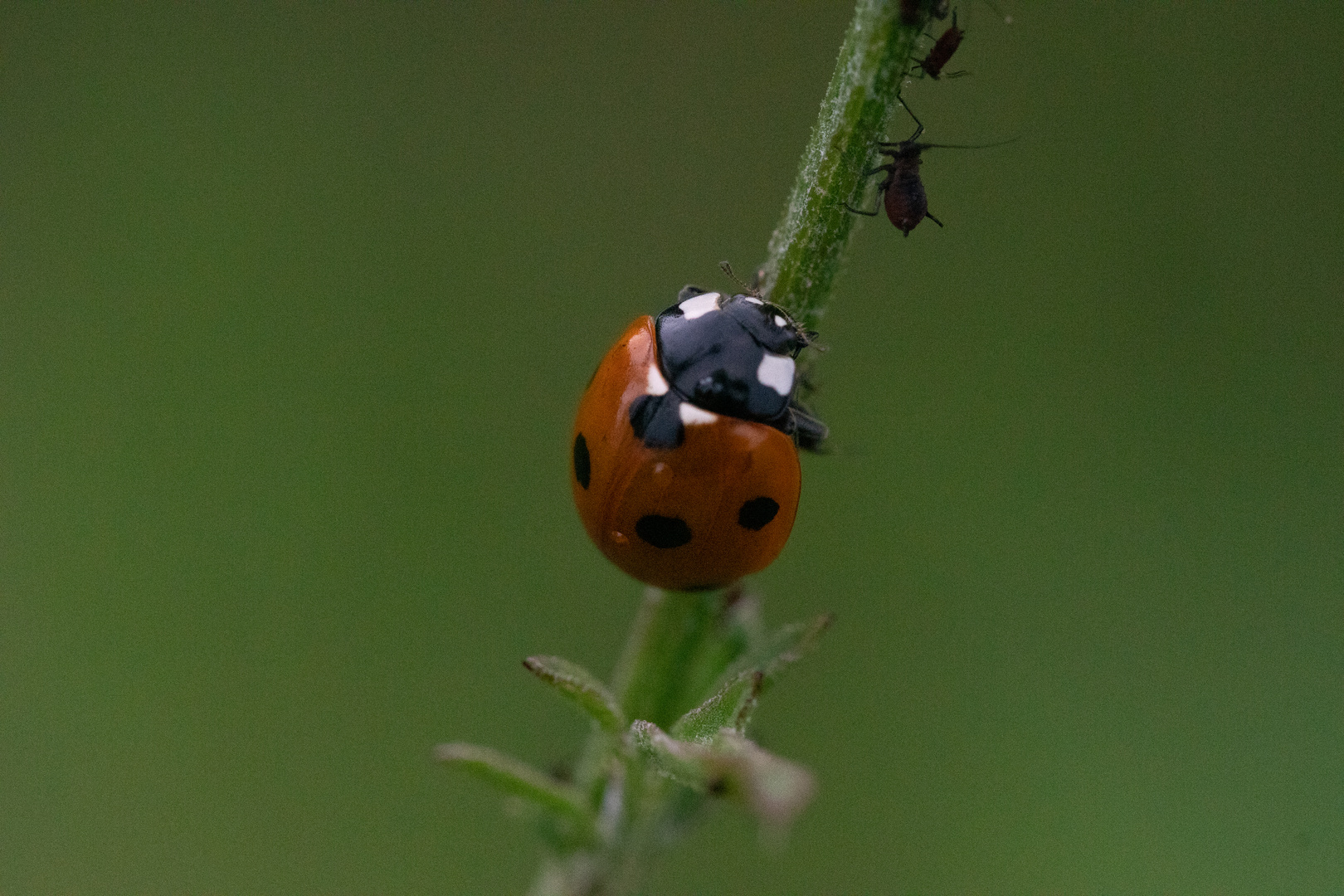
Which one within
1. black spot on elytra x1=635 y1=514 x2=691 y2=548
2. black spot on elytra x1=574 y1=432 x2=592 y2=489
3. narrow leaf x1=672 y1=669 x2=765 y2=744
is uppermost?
black spot on elytra x1=574 y1=432 x2=592 y2=489

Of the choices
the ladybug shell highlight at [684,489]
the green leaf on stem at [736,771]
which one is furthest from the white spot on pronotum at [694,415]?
the green leaf on stem at [736,771]

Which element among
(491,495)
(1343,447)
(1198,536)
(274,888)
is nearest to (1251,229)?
(1343,447)

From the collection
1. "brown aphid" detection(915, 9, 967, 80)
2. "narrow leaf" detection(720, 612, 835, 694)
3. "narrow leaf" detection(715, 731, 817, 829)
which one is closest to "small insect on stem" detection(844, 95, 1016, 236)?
"brown aphid" detection(915, 9, 967, 80)

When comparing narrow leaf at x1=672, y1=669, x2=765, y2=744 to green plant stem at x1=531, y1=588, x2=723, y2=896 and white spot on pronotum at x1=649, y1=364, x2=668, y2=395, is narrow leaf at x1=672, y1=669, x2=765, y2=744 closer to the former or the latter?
green plant stem at x1=531, y1=588, x2=723, y2=896

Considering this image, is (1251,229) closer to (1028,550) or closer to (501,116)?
(1028,550)

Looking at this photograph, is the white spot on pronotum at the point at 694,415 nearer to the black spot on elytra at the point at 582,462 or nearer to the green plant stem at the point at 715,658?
the black spot on elytra at the point at 582,462

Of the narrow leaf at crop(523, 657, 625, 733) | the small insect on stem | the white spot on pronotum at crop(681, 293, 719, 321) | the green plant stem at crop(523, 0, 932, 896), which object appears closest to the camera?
the green plant stem at crop(523, 0, 932, 896)
